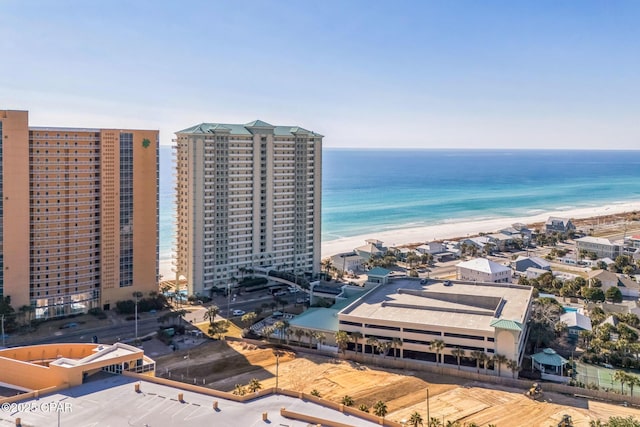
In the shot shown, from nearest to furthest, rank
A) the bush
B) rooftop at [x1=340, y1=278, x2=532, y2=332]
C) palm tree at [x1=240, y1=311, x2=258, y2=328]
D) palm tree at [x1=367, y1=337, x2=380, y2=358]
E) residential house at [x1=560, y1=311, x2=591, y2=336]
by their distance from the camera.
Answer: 1. palm tree at [x1=367, y1=337, x2=380, y2=358]
2. rooftop at [x1=340, y1=278, x2=532, y2=332]
3. residential house at [x1=560, y1=311, x2=591, y2=336]
4. palm tree at [x1=240, y1=311, x2=258, y2=328]
5. the bush

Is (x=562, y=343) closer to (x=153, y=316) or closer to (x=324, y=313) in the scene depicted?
(x=324, y=313)

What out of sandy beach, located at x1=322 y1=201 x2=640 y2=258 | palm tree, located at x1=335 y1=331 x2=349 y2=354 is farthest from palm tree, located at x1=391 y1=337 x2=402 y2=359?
sandy beach, located at x1=322 y1=201 x2=640 y2=258

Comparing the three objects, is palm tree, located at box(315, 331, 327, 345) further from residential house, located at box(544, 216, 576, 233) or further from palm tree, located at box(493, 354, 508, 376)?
residential house, located at box(544, 216, 576, 233)

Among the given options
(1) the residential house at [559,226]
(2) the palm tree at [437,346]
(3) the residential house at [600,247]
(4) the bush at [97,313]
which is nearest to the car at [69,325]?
(4) the bush at [97,313]

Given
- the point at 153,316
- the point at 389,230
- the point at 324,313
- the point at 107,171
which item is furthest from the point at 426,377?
the point at 389,230

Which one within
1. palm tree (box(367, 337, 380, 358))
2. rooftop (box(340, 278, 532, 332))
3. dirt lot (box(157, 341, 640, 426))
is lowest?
dirt lot (box(157, 341, 640, 426))
